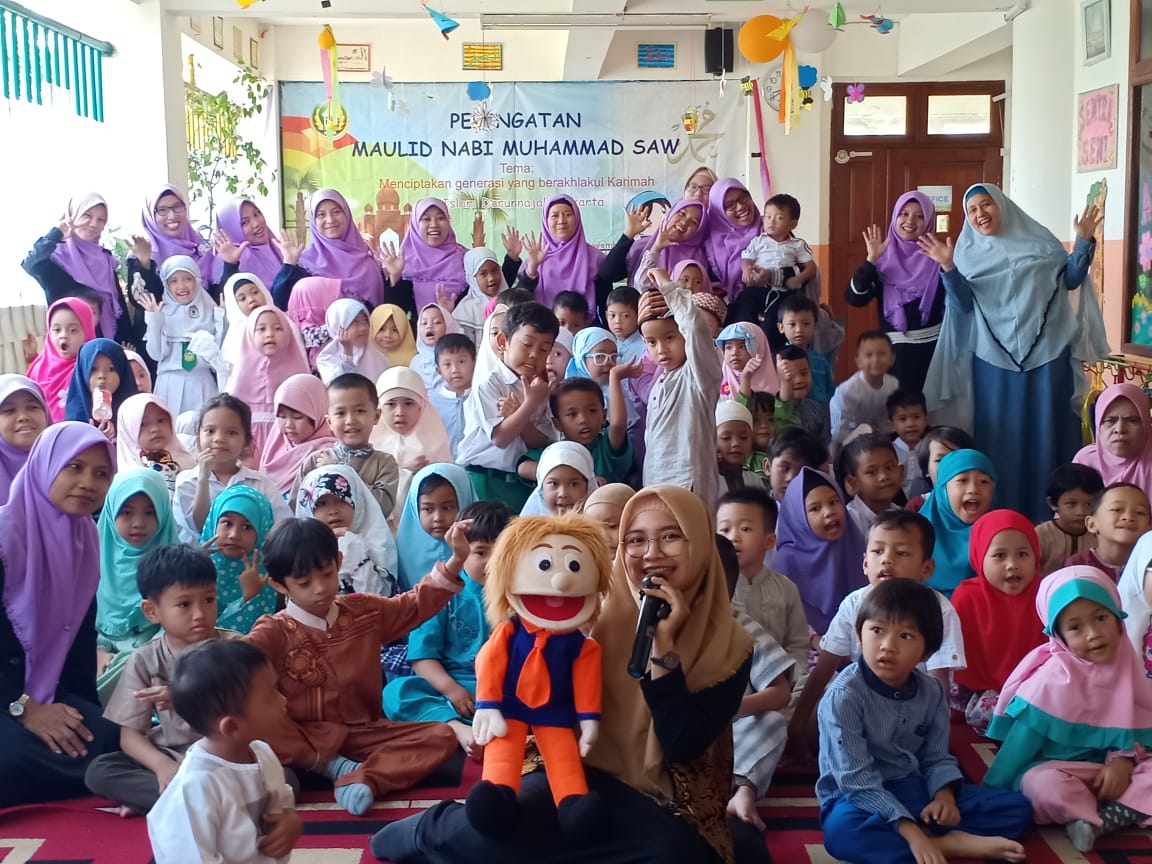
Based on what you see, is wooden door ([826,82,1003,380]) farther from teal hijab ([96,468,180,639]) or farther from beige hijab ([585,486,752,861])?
beige hijab ([585,486,752,861])

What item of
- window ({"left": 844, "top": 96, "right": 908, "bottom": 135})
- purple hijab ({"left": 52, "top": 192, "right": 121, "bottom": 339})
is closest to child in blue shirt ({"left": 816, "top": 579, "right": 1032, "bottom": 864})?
purple hijab ({"left": 52, "top": 192, "right": 121, "bottom": 339})

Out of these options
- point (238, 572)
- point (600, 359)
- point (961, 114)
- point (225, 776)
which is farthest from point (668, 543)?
point (961, 114)

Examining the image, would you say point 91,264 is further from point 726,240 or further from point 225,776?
point 225,776

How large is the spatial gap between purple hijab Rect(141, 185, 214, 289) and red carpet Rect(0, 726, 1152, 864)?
132 inches

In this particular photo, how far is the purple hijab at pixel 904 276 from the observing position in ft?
16.2

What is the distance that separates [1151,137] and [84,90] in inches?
209

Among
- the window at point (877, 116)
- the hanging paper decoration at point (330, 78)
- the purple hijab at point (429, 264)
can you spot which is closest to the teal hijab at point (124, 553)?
the purple hijab at point (429, 264)

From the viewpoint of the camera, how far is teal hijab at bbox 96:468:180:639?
2.95 metres

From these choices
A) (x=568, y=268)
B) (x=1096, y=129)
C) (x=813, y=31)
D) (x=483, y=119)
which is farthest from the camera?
(x=483, y=119)

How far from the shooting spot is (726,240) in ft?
16.8

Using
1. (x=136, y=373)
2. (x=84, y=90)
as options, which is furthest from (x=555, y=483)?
(x=84, y=90)

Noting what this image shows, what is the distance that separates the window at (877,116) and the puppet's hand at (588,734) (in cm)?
751

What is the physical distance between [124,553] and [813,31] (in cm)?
492

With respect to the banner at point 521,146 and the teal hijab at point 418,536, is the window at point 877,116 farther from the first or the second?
the teal hijab at point 418,536
